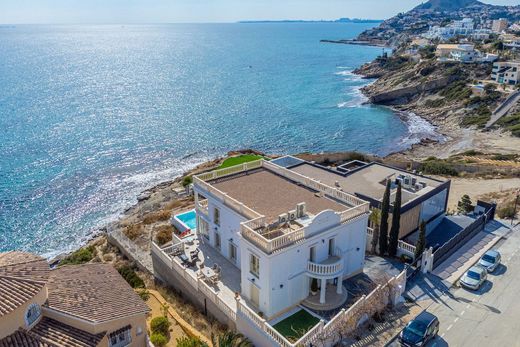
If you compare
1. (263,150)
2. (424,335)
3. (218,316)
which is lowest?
(263,150)

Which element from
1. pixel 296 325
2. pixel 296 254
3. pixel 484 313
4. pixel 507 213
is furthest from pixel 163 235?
pixel 507 213

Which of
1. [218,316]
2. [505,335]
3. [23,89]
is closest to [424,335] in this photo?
[505,335]

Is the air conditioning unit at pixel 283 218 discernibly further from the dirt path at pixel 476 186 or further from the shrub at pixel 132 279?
the dirt path at pixel 476 186

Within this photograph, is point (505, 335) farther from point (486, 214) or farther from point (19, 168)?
point (19, 168)

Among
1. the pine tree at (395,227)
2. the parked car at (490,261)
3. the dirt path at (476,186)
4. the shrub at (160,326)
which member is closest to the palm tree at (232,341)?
the shrub at (160,326)

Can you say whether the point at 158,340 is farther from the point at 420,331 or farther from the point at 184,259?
the point at 420,331
